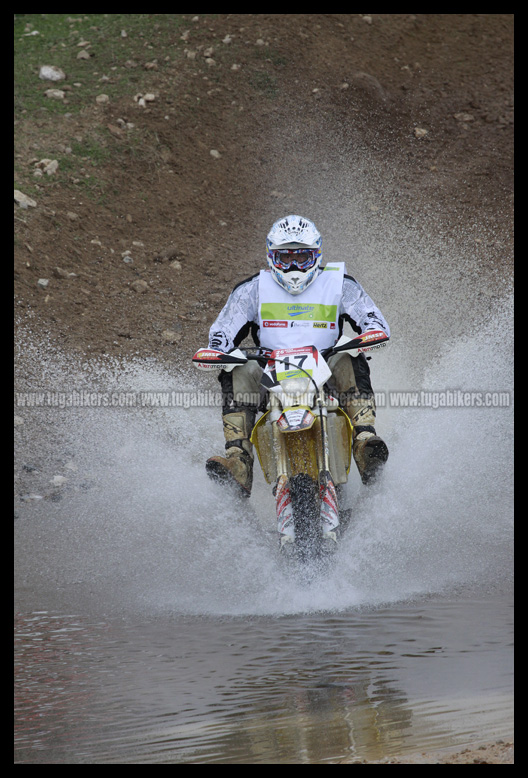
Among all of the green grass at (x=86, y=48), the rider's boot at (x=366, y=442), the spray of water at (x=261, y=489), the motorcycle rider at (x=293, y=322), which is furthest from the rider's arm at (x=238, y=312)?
the green grass at (x=86, y=48)

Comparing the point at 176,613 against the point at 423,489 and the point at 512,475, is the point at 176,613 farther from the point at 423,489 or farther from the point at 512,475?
the point at 512,475

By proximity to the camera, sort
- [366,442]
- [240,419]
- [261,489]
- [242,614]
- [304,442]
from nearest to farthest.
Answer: [242,614] → [304,442] → [366,442] → [240,419] → [261,489]

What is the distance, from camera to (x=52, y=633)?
5.70 meters

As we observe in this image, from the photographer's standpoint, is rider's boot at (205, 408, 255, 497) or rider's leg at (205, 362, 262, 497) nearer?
rider's boot at (205, 408, 255, 497)

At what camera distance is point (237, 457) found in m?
6.90

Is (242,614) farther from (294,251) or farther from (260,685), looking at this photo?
(294,251)

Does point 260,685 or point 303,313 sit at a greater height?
point 303,313

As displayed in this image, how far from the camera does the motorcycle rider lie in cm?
698

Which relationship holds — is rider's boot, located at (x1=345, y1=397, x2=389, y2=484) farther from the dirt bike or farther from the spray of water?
the spray of water

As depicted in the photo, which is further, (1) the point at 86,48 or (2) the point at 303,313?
(1) the point at 86,48

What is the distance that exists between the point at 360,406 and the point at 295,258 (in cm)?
127

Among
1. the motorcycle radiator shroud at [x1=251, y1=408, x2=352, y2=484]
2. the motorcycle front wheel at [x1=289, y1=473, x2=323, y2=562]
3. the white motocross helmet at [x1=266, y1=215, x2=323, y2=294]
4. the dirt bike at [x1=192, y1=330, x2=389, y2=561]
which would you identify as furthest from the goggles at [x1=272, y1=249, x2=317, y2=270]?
the motorcycle front wheel at [x1=289, y1=473, x2=323, y2=562]

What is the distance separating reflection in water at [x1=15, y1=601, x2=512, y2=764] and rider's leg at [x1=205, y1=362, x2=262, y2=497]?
4.58 ft

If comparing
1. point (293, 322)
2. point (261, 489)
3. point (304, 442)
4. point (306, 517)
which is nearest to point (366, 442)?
point (304, 442)
